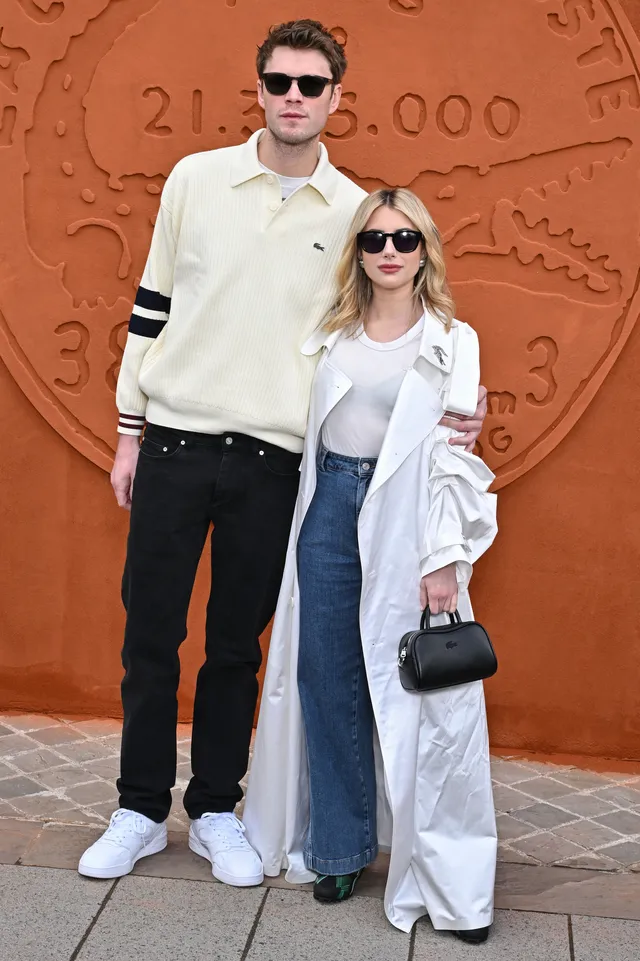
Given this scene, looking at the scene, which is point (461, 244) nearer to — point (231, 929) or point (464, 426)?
point (464, 426)

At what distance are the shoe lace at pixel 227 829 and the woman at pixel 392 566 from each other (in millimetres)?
257

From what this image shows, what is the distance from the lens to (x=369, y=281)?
10.8ft

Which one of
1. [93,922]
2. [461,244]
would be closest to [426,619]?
[93,922]

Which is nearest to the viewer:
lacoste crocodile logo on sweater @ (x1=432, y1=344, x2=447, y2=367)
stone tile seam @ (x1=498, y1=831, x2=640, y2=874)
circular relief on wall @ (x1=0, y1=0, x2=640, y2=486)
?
lacoste crocodile logo on sweater @ (x1=432, y1=344, x2=447, y2=367)

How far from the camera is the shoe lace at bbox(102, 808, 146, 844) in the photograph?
3482mm

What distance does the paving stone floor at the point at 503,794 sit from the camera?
3.79 metres

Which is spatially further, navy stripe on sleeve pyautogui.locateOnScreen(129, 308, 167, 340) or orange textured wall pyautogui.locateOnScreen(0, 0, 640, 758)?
orange textured wall pyautogui.locateOnScreen(0, 0, 640, 758)

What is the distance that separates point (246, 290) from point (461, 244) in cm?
120

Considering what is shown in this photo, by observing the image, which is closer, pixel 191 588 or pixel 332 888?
pixel 332 888

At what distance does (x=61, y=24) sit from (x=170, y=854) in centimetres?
289

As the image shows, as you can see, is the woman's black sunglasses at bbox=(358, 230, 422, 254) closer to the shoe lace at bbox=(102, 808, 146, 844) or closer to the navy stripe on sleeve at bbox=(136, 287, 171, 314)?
the navy stripe on sleeve at bbox=(136, 287, 171, 314)

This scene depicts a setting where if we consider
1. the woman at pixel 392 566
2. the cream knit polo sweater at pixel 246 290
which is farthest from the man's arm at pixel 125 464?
the woman at pixel 392 566

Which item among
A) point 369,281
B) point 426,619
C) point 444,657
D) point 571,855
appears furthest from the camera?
point 571,855

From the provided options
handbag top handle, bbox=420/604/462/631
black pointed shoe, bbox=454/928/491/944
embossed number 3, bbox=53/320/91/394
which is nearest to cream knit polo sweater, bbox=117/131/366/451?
handbag top handle, bbox=420/604/462/631
